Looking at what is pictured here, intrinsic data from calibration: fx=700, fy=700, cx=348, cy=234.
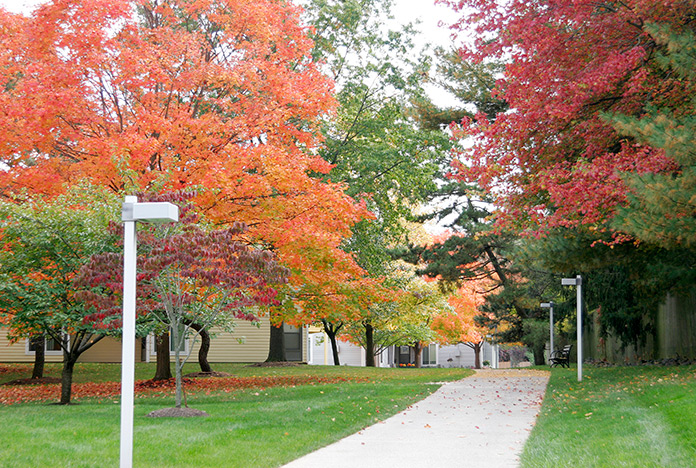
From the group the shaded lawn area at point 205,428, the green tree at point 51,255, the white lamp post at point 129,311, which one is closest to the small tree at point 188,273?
the green tree at point 51,255

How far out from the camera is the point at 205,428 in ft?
28.4

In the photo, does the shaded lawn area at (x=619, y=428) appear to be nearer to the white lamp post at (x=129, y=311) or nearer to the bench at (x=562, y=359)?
the white lamp post at (x=129, y=311)

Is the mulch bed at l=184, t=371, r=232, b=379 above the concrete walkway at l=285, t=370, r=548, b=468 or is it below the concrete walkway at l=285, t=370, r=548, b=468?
below

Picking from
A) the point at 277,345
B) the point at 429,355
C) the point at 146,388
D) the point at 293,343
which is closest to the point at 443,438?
the point at 146,388

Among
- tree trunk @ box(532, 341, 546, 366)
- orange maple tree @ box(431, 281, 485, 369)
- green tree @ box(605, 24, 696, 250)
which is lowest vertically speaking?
tree trunk @ box(532, 341, 546, 366)

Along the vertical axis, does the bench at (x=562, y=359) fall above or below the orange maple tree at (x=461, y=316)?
below

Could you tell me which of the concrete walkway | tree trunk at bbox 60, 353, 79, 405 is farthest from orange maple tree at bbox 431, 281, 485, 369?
tree trunk at bbox 60, 353, 79, 405

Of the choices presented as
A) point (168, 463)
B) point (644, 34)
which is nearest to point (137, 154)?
point (168, 463)

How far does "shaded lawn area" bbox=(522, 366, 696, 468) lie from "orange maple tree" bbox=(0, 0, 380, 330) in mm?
6664

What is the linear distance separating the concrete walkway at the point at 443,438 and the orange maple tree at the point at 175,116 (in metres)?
5.32

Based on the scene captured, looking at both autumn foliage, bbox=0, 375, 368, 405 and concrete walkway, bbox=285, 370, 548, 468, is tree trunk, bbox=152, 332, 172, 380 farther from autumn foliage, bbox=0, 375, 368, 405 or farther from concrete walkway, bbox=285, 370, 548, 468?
concrete walkway, bbox=285, 370, 548, 468

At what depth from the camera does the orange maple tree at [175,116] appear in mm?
14188

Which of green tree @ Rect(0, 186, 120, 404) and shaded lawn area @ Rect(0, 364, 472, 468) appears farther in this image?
green tree @ Rect(0, 186, 120, 404)

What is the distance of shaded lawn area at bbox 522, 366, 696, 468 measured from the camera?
6.38 metres
